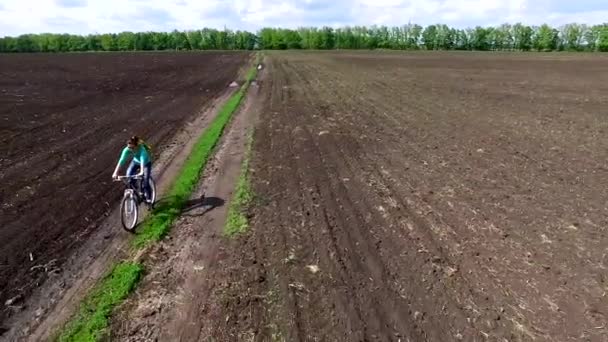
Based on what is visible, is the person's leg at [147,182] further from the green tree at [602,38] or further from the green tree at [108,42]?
the green tree at [108,42]

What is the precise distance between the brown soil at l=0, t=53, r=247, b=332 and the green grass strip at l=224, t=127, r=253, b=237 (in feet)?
8.81

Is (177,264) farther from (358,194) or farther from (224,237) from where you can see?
(358,194)

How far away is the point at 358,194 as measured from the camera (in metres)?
11.9

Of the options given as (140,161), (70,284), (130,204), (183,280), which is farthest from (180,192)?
(183,280)

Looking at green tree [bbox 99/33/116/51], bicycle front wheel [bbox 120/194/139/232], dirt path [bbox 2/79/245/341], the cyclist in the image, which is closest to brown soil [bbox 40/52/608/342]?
dirt path [bbox 2/79/245/341]

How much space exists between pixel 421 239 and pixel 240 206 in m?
4.67

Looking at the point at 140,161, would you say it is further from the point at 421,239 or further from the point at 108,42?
the point at 108,42

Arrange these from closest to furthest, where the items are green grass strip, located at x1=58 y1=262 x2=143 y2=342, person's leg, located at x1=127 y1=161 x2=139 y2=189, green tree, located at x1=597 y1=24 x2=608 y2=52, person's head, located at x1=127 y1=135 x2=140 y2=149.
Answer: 1. green grass strip, located at x1=58 y1=262 x2=143 y2=342
2. person's head, located at x1=127 y1=135 x2=140 y2=149
3. person's leg, located at x1=127 y1=161 x2=139 y2=189
4. green tree, located at x1=597 y1=24 x2=608 y2=52

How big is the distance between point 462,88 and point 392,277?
29606 millimetres

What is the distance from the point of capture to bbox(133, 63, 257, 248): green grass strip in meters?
10.1

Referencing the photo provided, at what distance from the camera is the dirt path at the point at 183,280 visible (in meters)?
6.80

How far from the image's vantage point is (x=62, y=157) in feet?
52.0

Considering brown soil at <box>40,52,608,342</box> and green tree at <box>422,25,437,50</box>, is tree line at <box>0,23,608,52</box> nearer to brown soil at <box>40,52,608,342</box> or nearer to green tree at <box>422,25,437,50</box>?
green tree at <box>422,25,437,50</box>

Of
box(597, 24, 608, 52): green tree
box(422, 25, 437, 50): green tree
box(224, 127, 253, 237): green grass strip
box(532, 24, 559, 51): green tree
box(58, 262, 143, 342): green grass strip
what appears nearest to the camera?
box(58, 262, 143, 342): green grass strip
